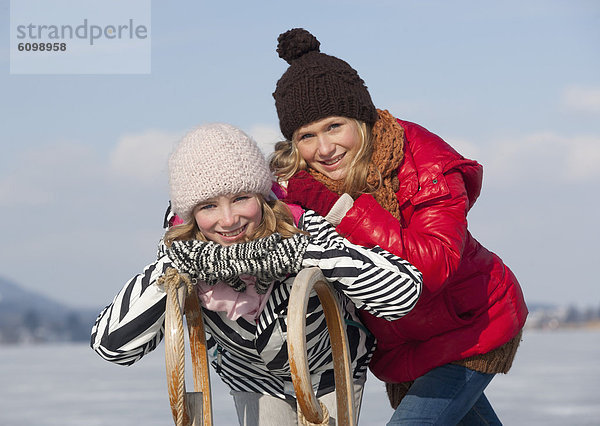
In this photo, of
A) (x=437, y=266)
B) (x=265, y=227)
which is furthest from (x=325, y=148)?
(x=437, y=266)

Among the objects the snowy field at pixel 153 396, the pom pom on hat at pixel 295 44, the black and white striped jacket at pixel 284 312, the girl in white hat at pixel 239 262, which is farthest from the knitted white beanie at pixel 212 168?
the snowy field at pixel 153 396

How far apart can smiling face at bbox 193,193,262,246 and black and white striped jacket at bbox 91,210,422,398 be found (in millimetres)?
146

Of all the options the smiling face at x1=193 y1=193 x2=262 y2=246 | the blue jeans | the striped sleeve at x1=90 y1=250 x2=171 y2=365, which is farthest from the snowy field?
the smiling face at x1=193 y1=193 x2=262 y2=246

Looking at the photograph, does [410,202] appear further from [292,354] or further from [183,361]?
[183,361]

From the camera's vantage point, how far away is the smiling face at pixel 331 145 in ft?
8.02

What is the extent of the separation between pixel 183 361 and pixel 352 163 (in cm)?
83

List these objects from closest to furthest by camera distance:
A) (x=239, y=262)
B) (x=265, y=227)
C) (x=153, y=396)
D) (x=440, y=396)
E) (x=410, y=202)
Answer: (x=239, y=262), (x=265, y=227), (x=410, y=202), (x=440, y=396), (x=153, y=396)

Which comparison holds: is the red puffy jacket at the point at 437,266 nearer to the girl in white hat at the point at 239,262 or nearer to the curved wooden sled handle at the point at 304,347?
the girl in white hat at the point at 239,262

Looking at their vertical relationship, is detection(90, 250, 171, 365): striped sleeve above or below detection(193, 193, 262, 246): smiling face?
below

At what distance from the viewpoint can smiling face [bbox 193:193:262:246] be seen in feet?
6.90

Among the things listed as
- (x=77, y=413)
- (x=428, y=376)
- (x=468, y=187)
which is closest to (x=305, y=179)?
(x=468, y=187)

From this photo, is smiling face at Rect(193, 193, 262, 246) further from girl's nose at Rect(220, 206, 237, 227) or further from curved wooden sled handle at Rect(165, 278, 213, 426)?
curved wooden sled handle at Rect(165, 278, 213, 426)

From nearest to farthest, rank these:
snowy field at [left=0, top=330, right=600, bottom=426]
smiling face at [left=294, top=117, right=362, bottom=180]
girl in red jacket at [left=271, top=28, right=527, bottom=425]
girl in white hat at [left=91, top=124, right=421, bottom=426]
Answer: girl in white hat at [left=91, top=124, right=421, bottom=426]
girl in red jacket at [left=271, top=28, right=527, bottom=425]
smiling face at [left=294, top=117, right=362, bottom=180]
snowy field at [left=0, top=330, right=600, bottom=426]

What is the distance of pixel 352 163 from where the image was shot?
2416 mm
